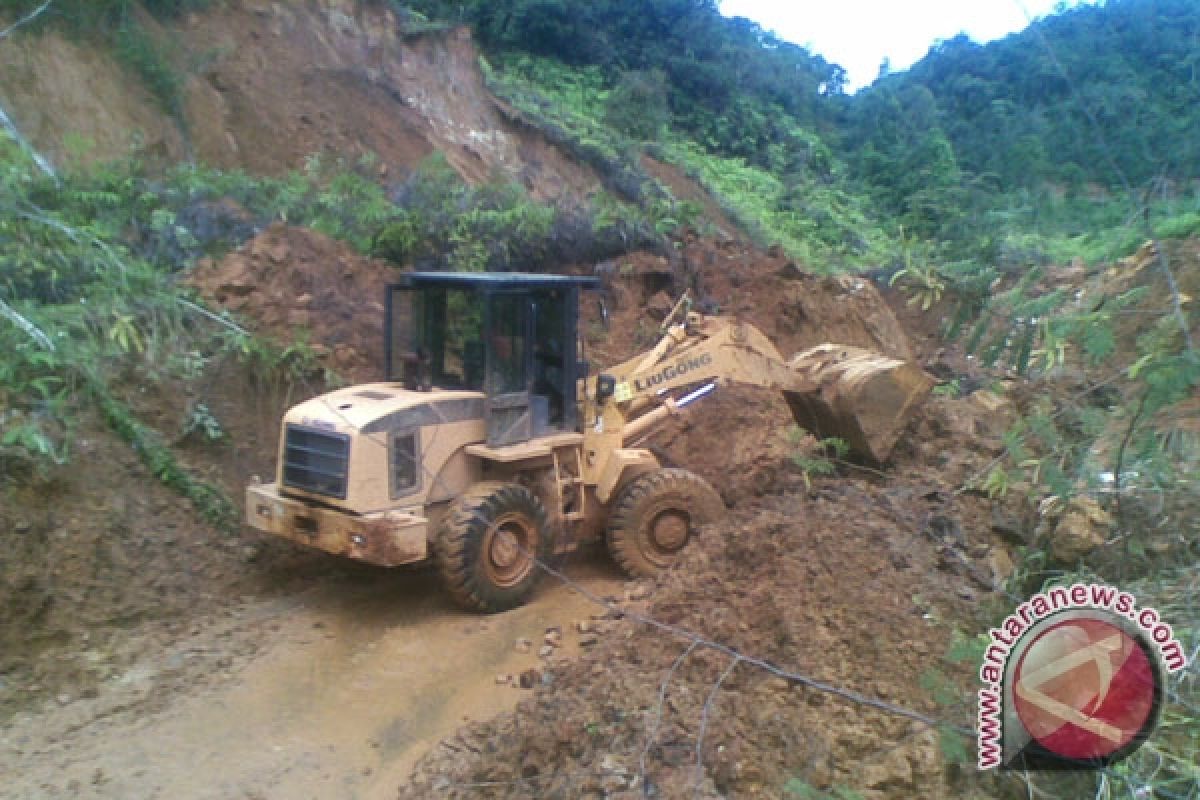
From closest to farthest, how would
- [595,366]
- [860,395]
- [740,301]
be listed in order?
[860,395], [595,366], [740,301]

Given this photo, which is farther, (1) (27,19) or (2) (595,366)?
(1) (27,19)

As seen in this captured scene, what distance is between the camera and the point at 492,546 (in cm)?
667

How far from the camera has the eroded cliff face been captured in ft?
37.9

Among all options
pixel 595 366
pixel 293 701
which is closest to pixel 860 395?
pixel 595 366

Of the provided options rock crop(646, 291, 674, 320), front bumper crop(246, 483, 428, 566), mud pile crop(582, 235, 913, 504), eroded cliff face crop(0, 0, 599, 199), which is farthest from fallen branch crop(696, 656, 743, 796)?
eroded cliff face crop(0, 0, 599, 199)

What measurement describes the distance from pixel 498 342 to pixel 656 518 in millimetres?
1870

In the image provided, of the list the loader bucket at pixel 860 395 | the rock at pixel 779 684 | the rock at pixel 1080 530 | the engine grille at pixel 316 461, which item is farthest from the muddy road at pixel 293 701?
the rock at pixel 1080 530

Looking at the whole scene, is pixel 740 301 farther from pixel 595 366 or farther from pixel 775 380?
pixel 775 380

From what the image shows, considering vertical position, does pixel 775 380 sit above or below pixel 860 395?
above

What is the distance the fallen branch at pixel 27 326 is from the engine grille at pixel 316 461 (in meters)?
2.24

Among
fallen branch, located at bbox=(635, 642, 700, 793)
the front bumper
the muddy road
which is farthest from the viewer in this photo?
the front bumper

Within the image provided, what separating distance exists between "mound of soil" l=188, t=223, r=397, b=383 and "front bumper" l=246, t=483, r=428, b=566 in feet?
8.64

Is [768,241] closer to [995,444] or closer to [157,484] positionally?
[995,444]

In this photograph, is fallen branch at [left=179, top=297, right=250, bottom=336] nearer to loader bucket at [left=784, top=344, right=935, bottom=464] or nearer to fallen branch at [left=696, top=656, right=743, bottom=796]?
loader bucket at [left=784, top=344, right=935, bottom=464]
